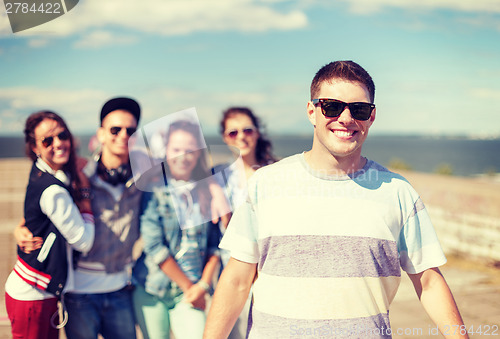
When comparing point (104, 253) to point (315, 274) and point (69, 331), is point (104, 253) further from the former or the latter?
point (315, 274)

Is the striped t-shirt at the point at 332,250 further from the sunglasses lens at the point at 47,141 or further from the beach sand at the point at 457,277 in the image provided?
the beach sand at the point at 457,277

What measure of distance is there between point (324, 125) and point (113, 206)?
152cm

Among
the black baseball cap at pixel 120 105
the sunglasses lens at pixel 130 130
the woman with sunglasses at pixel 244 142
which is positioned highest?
the black baseball cap at pixel 120 105

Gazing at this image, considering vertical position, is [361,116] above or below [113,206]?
above

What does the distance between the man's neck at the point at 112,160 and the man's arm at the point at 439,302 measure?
186 cm

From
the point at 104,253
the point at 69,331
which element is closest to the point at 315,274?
the point at 104,253

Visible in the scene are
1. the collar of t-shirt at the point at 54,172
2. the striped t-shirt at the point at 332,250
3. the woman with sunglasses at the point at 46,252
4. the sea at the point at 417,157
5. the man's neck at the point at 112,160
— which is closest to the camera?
the striped t-shirt at the point at 332,250

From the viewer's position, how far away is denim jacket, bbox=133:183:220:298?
2852 millimetres

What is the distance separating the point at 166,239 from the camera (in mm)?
2906

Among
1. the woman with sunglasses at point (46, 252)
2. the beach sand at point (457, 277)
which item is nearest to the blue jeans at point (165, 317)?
the woman with sunglasses at point (46, 252)

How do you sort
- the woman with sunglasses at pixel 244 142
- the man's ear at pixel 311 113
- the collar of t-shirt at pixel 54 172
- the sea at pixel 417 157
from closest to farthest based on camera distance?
1. the man's ear at pixel 311 113
2. the collar of t-shirt at pixel 54 172
3. the woman with sunglasses at pixel 244 142
4. the sea at pixel 417 157

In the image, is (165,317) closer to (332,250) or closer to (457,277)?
(332,250)

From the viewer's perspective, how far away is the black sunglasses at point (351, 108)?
1938 mm

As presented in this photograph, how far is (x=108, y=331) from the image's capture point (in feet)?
9.15
